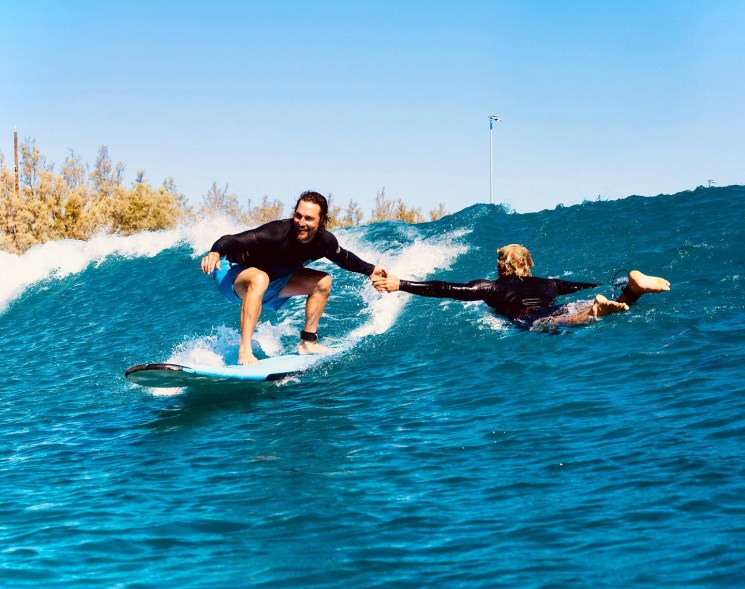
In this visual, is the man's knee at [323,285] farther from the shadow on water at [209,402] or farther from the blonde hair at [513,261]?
the blonde hair at [513,261]

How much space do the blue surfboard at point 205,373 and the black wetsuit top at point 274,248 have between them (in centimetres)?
91

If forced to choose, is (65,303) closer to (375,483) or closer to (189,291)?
(189,291)

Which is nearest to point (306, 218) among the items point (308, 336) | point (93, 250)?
point (308, 336)

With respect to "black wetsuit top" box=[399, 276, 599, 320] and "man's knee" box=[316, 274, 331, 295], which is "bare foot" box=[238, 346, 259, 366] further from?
"black wetsuit top" box=[399, 276, 599, 320]

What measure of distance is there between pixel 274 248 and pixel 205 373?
1369 mm

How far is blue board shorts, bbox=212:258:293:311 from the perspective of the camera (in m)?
8.02

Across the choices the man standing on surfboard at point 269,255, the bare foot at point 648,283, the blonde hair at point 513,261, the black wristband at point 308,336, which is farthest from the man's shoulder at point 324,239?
the bare foot at point 648,283

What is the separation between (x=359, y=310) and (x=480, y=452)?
623 cm

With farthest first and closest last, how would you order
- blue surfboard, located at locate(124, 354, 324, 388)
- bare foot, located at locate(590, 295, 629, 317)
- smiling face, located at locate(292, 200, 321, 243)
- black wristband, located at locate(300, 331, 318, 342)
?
1. black wristband, located at locate(300, 331, 318, 342)
2. bare foot, located at locate(590, 295, 629, 317)
3. smiling face, located at locate(292, 200, 321, 243)
4. blue surfboard, located at locate(124, 354, 324, 388)

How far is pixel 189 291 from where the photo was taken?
46.1 ft

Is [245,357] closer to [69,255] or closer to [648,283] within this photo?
[648,283]

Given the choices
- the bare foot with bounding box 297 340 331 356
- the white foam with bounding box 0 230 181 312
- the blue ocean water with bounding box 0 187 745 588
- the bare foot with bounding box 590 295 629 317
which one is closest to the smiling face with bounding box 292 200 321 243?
the bare foot with bounding box 297 340 331 356

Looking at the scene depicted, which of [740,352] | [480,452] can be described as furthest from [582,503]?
[740,352]

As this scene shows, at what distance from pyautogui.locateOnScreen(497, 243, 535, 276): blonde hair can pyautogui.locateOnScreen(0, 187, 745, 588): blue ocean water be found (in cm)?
68
